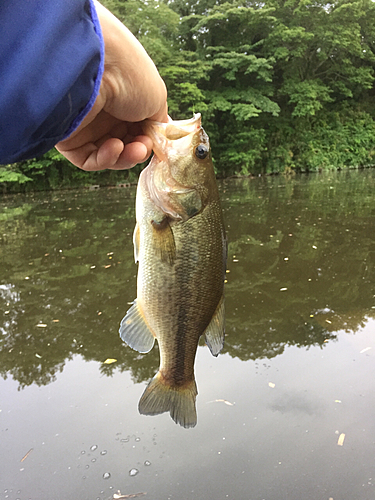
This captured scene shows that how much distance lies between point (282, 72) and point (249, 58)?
5.66 meters

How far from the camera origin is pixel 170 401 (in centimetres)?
163

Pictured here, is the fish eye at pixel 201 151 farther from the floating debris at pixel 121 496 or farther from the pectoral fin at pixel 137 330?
the floating debris at pixel 121 496

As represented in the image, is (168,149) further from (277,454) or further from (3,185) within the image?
(3,185)

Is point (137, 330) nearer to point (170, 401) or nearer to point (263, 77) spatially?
point (170, 401)

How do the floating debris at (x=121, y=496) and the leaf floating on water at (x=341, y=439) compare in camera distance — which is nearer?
the floating debris at (x=121, y=496)

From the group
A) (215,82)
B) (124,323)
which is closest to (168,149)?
(124,323)

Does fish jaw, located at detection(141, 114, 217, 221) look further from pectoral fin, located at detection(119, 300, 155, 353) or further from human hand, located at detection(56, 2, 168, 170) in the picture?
pectoral fin, located at detection(119, 300, 155, 353)

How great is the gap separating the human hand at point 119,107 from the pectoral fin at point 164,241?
27 centimetres

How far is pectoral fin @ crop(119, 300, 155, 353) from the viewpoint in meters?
1.68

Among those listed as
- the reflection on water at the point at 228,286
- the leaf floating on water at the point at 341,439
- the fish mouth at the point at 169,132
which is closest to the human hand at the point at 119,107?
the fish mouth at the point at 169,132

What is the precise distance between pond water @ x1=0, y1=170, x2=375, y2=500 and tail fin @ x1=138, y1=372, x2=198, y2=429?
3.61ft

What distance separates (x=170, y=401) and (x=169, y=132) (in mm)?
1107

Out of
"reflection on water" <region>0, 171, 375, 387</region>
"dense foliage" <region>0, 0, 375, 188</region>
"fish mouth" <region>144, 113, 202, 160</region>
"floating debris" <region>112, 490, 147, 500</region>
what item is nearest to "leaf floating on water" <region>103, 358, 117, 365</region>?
"reflection on water" <region>0, 171, 375, 387</region>

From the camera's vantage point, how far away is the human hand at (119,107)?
115 cm
